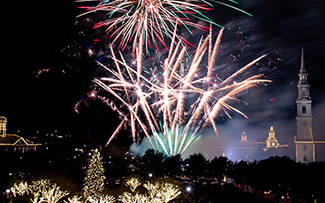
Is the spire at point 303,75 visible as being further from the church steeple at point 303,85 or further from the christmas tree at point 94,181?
the christmas tree at point 94,181

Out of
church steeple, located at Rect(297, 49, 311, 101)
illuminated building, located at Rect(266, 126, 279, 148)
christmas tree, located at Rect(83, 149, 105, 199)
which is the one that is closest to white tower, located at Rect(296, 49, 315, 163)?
church steeple, located at Rect(297, 49, 311, 101)

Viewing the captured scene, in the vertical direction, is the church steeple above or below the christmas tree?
above

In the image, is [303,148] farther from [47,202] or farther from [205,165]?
[47,202]

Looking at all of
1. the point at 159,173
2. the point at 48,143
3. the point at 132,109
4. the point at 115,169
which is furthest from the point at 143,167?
the point at 48,143

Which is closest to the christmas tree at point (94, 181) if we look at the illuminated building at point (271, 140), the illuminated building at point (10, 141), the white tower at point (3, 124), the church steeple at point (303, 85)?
the illuminated building at point (10, 141)

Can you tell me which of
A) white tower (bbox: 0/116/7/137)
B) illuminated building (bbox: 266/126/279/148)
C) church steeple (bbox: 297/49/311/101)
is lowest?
illuminated building (bbox: 266/126/279/148)

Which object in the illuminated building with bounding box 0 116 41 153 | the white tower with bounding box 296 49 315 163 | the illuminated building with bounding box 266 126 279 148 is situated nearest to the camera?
the illuminated building with bounding box 0 116 41 153

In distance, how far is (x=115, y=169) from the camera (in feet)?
141

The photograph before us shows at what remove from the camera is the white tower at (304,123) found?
75312 millimetres

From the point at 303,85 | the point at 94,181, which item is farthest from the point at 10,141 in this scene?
the point at 303,85

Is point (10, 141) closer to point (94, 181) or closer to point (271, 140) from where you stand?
point (94, 181)

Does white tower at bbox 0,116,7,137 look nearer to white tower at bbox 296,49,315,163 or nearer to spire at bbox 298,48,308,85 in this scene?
white tower at bbox 296,49,315,163

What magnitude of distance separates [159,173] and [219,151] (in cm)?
4351

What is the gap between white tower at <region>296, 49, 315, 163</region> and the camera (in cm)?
7531
